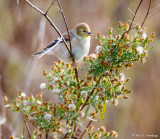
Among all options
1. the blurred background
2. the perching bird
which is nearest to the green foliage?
the perching bird

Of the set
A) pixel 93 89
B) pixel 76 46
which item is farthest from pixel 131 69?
pixel 93 89

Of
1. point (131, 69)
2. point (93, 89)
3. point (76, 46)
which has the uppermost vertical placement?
point (131, 69)

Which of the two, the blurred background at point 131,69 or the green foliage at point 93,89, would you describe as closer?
the green foliage at point 93,89

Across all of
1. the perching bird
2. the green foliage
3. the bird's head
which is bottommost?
the green foliage

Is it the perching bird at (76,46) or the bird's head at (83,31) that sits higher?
the bird's head at (83,31)

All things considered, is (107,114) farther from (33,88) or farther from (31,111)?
(31,111)

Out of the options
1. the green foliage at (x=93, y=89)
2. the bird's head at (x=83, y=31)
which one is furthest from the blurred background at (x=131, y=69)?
the green foliage at (x=93, y=89)

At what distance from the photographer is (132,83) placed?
3.67 m

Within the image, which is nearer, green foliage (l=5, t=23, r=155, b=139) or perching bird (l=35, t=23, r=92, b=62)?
green foliage (l=5, t=23, r=155, b=139)

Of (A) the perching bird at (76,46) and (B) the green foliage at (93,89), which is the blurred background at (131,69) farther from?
(B) the green foliage at (93,89)

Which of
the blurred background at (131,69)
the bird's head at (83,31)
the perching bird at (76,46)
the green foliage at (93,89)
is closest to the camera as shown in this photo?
the green foliage at (93,89)

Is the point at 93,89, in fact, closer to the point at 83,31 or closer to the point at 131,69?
the point at 83,31

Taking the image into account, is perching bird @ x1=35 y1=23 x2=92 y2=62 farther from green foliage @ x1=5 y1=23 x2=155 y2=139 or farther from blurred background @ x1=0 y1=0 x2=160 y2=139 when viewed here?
blurred background @ x1=0 y1=0 x2=160 y2=139

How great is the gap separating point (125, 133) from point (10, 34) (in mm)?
2051
